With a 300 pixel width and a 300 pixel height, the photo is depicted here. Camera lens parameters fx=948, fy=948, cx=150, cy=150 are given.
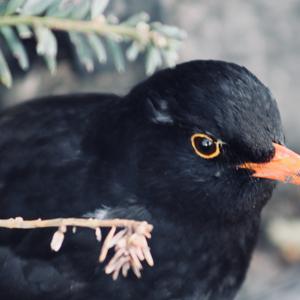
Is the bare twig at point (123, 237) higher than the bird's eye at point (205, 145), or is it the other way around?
the bare twig at point (123, 237)

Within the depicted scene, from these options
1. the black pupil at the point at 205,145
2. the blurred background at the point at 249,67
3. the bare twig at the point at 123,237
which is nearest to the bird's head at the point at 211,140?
the black pupil at the point at 205,145

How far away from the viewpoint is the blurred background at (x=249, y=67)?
5.34 metres

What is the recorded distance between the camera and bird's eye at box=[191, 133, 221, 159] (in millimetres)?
3479

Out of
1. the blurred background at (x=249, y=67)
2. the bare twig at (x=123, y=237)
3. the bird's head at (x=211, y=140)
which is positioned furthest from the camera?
the blurred background at (x=249, y=67)

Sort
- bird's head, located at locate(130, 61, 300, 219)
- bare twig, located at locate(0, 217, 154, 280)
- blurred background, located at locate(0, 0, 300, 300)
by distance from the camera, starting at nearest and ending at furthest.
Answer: bare twig, located at locate(0, 217, 154, 280)
bird's head, located at locate(130, 61, 300, 219)
blurred background, located at locate(0, 0, 300, 300)

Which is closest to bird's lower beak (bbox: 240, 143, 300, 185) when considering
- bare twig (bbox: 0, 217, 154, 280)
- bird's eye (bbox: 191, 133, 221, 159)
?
bird's eye (bbox: 191, 133, 221, 159)

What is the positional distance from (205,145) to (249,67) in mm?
2121

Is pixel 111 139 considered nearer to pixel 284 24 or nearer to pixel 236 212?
pixel 236 212

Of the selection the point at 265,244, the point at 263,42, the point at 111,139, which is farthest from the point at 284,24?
the point at 111,139

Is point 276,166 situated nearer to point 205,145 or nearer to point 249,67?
point 205,145

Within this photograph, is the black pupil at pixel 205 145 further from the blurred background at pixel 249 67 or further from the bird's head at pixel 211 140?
the blurred background at pixel 249 67

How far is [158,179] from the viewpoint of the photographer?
3.67 metres

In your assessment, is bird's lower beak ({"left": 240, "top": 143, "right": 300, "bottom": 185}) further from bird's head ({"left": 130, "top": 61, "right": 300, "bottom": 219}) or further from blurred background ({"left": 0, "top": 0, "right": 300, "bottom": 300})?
blurred background ({"left": 0, "top": 0, "right": 300, "bottom": 300})

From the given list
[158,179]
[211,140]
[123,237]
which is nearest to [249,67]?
[158,179]
